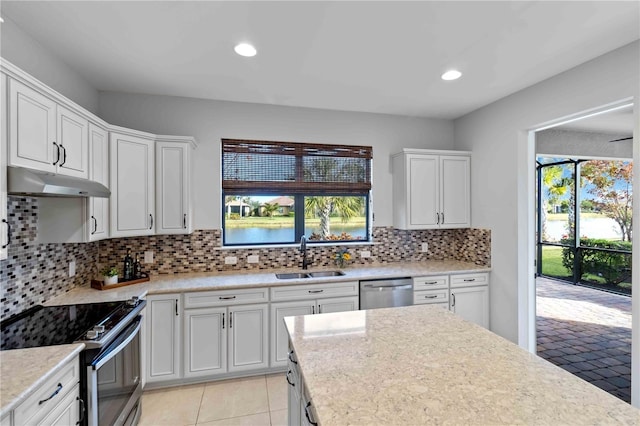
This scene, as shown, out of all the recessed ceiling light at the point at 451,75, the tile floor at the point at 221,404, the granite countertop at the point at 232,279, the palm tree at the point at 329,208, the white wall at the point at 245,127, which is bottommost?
the tile floor at the point at 221,404

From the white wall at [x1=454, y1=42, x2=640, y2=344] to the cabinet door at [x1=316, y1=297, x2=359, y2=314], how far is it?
166 centimetres

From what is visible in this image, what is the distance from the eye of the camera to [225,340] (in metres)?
2.82

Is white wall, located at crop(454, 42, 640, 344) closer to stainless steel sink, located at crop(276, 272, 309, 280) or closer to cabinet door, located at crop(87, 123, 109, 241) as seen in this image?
stainless steel sink, located at crop(276, 272, 309, 280)

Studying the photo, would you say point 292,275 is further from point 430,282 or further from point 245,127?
point 245,127

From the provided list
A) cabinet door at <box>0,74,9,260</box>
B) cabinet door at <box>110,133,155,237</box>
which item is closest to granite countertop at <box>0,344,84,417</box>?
cabinet door at <box>0,74,9,260</box>

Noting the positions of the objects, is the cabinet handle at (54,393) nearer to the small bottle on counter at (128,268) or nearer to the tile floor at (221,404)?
the tile floor at (221,404)

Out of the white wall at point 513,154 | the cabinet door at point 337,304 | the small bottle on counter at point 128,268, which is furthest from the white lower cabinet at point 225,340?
the white wall at point 513,154

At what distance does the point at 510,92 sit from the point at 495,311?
2.35 meters

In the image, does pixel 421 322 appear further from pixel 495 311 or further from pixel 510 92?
pixel 510 92

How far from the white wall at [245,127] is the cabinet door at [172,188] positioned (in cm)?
30

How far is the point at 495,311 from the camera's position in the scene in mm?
3473

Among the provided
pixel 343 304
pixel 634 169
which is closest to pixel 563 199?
pixel 634 169

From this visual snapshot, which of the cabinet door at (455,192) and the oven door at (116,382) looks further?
the cabinet door at (455,192)

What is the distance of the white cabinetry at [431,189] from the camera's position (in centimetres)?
369
